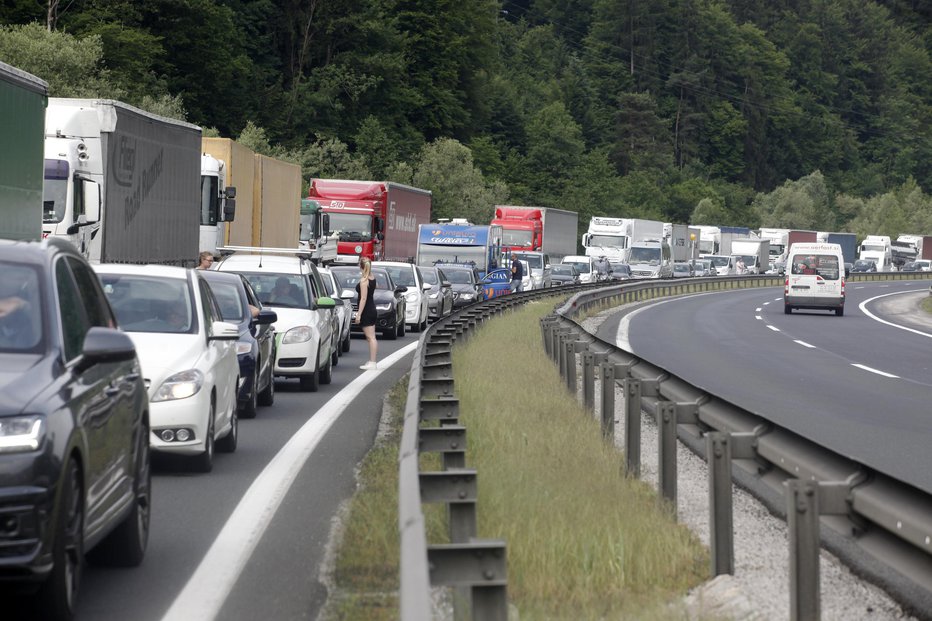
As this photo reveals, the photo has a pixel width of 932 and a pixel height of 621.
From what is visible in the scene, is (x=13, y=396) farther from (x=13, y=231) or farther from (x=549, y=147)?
(x=549, y=147)

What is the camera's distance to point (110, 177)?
2344 cm

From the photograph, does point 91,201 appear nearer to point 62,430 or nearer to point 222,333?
point 222,333

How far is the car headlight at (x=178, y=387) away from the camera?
36.6ft

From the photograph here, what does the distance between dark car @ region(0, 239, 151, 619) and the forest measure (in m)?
42.8

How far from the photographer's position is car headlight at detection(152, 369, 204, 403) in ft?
36.6

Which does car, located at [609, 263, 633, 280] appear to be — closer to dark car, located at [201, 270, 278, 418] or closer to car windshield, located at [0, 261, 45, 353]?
dark car, located at [201, 270, 278, 418]

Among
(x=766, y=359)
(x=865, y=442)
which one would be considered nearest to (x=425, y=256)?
(x=766, y=359)

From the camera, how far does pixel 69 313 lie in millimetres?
7164

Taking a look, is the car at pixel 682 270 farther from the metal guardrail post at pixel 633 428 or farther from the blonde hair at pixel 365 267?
the metal guardrail post at pixel 633 428

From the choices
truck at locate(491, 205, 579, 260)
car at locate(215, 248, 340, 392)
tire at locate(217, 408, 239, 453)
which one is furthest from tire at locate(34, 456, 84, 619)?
truck at locate(491, 205, 579, 260)

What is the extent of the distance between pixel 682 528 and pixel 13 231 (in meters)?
10.6

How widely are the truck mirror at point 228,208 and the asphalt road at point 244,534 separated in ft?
55.0

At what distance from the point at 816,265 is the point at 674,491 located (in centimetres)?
4112

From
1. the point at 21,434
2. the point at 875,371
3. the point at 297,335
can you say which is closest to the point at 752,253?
the point at 875,371
